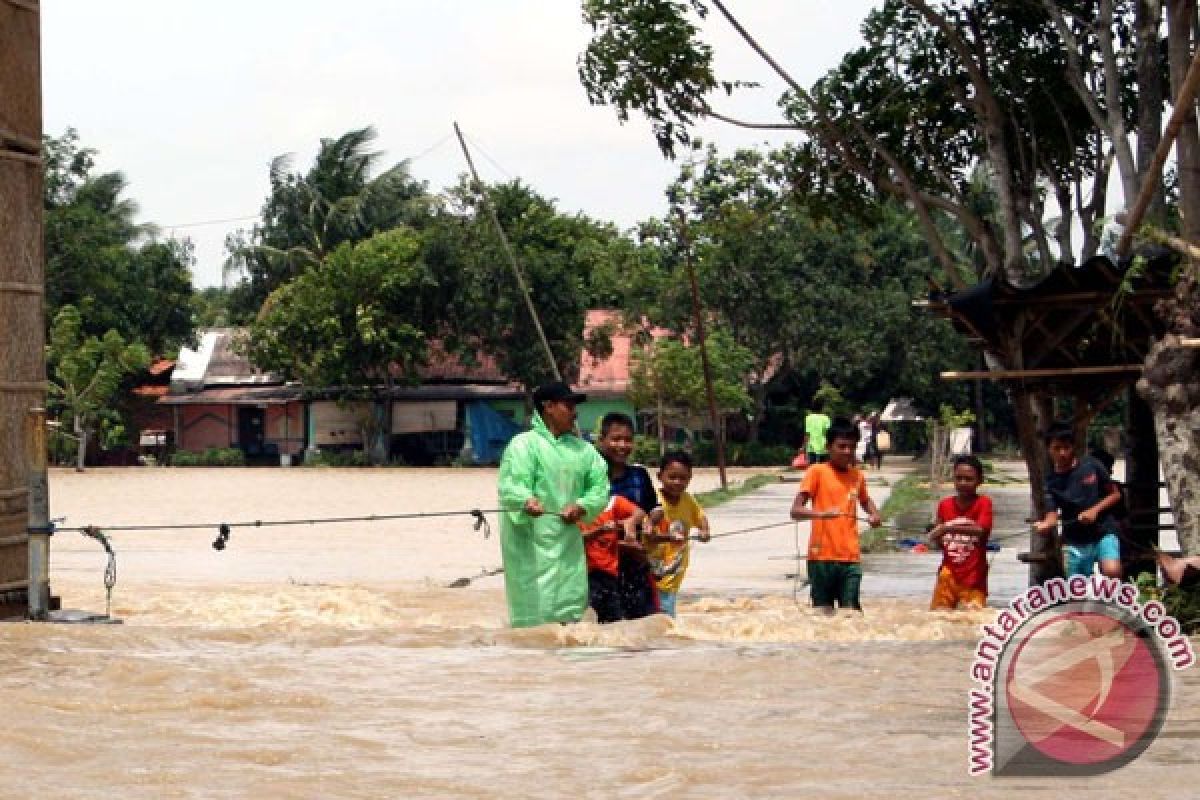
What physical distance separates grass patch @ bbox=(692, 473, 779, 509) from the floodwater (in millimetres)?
15104

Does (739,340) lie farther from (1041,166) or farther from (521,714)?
(521,714)

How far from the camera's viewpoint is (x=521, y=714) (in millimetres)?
8773

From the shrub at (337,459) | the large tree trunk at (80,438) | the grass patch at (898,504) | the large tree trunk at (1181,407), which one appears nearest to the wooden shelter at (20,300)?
the large tree trunk at (1181,407)

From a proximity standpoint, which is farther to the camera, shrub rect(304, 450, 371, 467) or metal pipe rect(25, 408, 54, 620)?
shrub rect(304, 450, 371, 467)

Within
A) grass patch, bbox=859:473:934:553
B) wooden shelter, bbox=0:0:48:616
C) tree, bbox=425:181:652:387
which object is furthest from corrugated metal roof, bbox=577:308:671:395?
wooden shelter, bbox=0:0:48:616

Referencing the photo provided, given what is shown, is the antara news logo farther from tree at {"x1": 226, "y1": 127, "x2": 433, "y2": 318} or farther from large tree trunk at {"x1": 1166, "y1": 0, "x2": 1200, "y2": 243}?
tree at {"x1": 226, "y1": 127, "x2": 433, "y2": 318}

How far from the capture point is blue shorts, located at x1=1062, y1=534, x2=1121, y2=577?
1136 centimetres

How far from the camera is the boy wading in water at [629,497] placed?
36.7 ft

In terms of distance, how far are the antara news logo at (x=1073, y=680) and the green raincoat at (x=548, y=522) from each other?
7.27 feet

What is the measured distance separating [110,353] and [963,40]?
134 feet

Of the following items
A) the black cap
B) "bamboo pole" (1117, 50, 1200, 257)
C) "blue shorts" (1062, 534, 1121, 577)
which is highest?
"bamboo pole" (1117, 50, 1200, 257)

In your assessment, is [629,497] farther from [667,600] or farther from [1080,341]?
[1080,341]

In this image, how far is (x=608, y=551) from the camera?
11.1 metres

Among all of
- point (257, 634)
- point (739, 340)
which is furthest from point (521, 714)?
point (739, 340)
